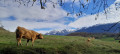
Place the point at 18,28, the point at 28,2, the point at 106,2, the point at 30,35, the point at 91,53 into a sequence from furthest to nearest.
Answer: the point at 91,53 → the point at 30,35 → the point at 18,28 → the point at 28,2 → the point at 106,2

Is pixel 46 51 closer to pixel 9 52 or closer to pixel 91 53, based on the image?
pixel 9 52

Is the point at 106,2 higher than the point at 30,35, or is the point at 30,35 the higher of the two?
the point at 106,2

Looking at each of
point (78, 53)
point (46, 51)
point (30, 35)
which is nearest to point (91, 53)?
point (78, 53)

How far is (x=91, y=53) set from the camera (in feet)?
50.6

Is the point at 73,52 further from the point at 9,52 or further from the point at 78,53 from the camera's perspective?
the point at 9,52

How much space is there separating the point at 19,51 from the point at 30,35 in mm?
3794

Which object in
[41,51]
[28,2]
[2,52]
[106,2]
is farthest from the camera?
[41,51]

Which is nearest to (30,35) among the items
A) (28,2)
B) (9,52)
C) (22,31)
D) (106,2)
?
(22,31)

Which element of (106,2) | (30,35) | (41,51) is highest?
(106,2)

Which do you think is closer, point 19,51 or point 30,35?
point 19,51

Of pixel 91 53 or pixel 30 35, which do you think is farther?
pixel 91 53

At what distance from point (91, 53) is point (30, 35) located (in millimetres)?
7534

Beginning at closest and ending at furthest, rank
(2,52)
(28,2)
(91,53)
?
(28,2)
(2,52)
(91,53)

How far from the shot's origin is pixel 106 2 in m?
A: 4.27
